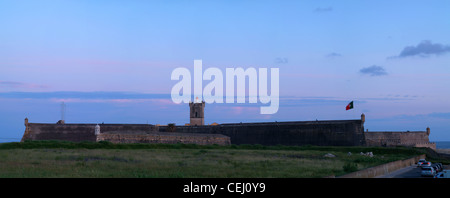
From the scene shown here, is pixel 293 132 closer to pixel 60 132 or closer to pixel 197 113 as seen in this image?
pixel 197 113

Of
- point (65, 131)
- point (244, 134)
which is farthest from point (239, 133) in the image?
point (65, 131)

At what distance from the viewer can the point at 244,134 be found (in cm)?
6700

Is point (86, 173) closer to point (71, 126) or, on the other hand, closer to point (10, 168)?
point (10, 168)

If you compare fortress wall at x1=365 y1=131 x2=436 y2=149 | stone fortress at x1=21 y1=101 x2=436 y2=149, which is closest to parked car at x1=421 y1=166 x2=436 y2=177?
stone fortress at x1=21 y1=101 x2=436 y2=149

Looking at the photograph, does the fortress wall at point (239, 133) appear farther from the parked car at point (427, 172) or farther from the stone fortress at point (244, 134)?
the parked car at point (427, 172)

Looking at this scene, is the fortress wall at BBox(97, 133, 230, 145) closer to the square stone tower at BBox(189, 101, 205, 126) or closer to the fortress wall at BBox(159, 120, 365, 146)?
the fortress wall at BBox(159, 120, 365, 146)

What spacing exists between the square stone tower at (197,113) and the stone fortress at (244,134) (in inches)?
540

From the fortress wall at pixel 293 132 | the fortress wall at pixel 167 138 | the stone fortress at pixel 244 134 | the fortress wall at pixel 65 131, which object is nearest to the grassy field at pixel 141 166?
the fortress wall at pixel 293 132

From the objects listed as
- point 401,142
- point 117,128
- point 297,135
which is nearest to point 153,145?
point 117,128

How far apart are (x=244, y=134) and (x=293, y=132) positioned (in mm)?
8610
